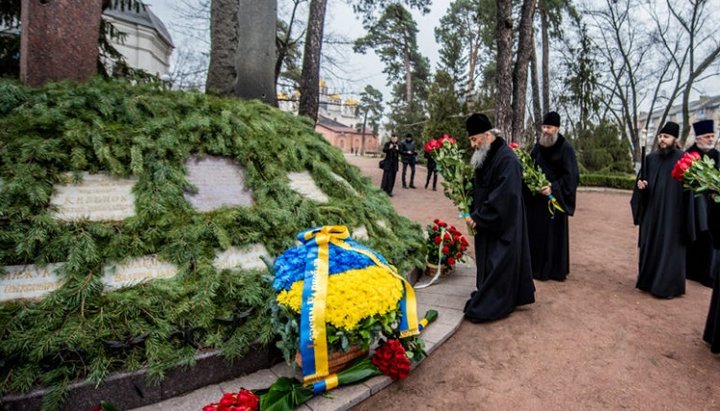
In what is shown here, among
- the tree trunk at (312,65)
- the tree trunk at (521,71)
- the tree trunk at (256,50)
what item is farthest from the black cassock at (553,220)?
the tree trunk at (312,65)

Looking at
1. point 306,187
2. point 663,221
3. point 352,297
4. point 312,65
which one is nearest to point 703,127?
point 663,221

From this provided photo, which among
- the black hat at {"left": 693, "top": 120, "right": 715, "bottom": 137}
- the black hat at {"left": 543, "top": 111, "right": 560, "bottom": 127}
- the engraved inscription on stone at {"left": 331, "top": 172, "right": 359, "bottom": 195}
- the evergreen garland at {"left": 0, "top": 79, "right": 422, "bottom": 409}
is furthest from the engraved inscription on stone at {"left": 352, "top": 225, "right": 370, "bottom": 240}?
the black hat at {"left": 693, "top": 120, "right": 715, "bottom": 137}

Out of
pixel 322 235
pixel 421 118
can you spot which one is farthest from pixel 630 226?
pixel 421 118

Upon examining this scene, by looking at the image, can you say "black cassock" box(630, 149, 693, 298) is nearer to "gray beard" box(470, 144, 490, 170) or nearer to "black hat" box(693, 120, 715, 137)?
"black hat" box(693, 120, 715, 137)

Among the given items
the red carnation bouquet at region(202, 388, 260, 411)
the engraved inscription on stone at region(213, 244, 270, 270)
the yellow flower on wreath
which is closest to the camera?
the red carnation bouquet at region(202, 388, 260, 411)

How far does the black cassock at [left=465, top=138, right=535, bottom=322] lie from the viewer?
13.4ft

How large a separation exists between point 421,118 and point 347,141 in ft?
169

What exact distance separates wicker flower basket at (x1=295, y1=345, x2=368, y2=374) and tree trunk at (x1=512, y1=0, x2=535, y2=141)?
411 inches

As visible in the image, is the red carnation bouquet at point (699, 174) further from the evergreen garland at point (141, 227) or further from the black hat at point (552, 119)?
the evergreen garland at point (141, 227)

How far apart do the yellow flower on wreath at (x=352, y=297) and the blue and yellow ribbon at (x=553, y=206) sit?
3298mm

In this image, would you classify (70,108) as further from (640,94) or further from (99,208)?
(640,94)

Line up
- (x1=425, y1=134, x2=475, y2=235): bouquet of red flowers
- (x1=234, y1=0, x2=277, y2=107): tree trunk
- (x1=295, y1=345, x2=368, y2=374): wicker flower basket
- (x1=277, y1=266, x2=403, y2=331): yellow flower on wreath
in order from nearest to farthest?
(x1=277, y1=266, x2=403, y2=331): yellow flower on wreath, (x1=295, y1=345, x2=368, y2=374): wicker flower basket, (x1=425, y1=134, x2=475, y2=235): bouquet of red flowers, (x1=234, y1=0, x2=277, y2=107): tree trunk

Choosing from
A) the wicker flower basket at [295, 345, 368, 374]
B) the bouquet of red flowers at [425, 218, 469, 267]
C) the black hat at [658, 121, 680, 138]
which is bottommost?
the wicker flower basket at [295, 345, 368, 374]

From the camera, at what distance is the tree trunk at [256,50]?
7395 mm
